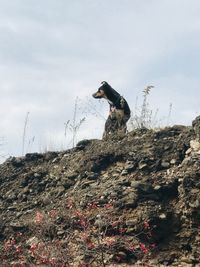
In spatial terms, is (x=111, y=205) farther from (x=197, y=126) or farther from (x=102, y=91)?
(x=102, y=91)

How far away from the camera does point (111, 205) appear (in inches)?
318

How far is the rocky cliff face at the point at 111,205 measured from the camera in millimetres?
7434

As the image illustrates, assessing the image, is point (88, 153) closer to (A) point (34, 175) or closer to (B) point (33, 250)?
(A) point (34, 175)

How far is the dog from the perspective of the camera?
37.2ft

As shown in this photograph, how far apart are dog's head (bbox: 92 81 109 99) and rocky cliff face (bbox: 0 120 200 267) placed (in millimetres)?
1511

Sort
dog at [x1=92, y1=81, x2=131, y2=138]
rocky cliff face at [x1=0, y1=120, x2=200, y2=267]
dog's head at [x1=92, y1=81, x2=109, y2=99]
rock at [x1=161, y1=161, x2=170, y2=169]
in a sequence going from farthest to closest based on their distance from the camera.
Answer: dog's head at [x1=92, y1=81, x2=109, y2=99]
dog at [x1=92, y1=81, x2=131, y2=138]
rock at [x1=161, y1=161, x2=170, y2=169]
rocky cliff face at [x1=0, y1=120, x2=200, y2=267]

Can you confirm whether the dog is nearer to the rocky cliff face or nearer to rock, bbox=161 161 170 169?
the rocky cliff face

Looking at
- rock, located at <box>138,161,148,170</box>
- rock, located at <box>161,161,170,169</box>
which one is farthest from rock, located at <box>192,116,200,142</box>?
rock, located at <box>138,161,148,170</box>

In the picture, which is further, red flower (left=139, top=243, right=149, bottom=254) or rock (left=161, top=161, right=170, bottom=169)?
rock (left=161, top=161, right=170, bottom=169)

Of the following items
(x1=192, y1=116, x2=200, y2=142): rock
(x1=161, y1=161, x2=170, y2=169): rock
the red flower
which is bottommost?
the red flower

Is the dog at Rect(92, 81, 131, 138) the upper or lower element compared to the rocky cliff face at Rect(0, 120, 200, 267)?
upper

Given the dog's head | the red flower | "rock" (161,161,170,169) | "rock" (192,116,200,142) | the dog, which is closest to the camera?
the red flower

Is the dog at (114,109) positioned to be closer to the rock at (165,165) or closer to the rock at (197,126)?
the rock at (197,126)

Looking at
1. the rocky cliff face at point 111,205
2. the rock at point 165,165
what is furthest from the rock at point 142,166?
the rock at point 165,165
